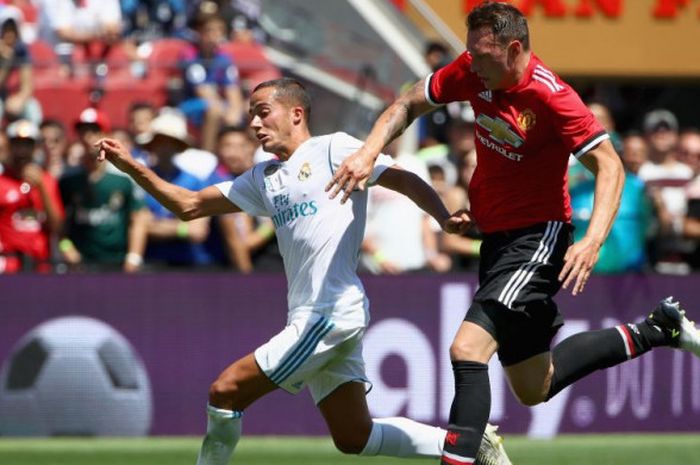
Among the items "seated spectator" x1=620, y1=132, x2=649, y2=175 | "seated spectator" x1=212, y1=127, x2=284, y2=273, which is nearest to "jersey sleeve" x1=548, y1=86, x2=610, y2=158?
"seated spectator" x1=212, y1=127, x2=284, y2=273

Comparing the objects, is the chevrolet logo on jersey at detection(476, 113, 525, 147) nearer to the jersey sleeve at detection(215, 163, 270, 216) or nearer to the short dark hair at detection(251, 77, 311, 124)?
the short dark hair at detection(251, 77, 311, 124)

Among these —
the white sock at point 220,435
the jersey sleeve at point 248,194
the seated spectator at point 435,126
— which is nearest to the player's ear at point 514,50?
the jersey sleeve at point 248,194

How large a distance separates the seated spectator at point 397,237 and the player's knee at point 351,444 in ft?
15.5

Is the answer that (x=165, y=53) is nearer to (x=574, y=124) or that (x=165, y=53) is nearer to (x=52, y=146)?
(x=52, y=146)

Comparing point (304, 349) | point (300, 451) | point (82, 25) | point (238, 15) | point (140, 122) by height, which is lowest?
point (300, 451)

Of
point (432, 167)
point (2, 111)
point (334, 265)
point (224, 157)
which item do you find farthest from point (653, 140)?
point (334, 265)

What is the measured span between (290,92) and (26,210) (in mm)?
4934

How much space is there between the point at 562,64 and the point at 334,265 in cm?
1151

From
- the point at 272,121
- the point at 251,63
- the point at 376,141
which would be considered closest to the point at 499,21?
the point at 376,141

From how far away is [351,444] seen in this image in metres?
7.61

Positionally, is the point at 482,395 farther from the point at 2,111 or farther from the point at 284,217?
the point at 2,111

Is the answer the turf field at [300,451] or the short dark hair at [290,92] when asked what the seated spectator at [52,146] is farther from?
the short dark hair at [290,92]

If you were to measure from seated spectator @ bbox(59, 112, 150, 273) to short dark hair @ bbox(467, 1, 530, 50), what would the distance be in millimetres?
5294

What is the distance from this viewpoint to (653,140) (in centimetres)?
1406
